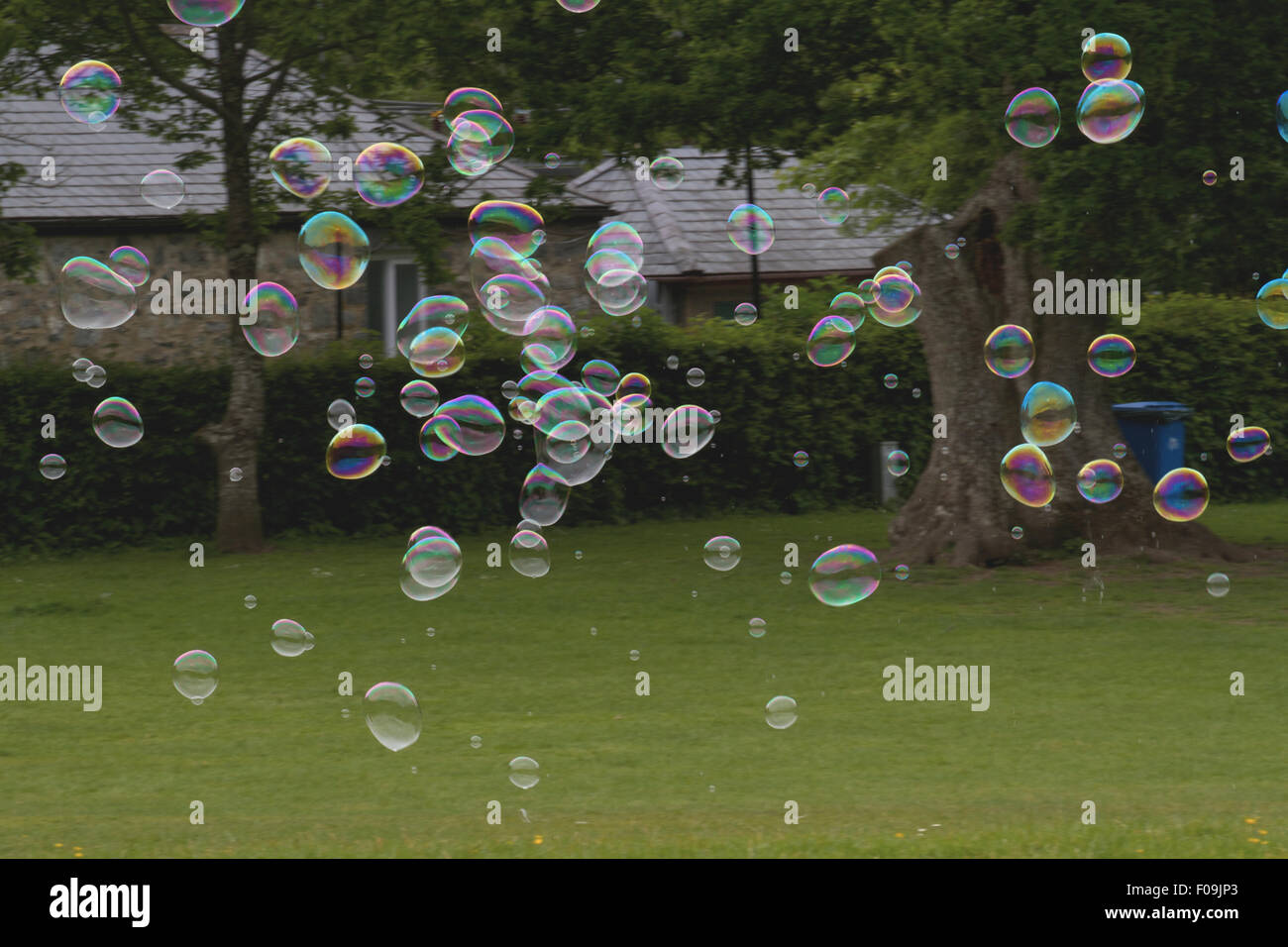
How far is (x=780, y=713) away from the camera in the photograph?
8.70 metres

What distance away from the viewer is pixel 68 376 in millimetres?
17984

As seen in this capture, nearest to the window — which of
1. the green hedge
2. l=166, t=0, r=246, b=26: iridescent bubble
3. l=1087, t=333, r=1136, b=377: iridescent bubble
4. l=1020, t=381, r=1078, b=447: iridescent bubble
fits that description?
the green hedge

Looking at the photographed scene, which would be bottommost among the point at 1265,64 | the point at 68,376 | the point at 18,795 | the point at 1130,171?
the point at 18,795

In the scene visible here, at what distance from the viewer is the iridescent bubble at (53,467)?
663 inches

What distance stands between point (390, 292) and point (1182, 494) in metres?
12.7

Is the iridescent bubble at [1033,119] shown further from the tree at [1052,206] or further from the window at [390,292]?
the window at [390,292]

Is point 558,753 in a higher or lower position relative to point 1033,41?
lower

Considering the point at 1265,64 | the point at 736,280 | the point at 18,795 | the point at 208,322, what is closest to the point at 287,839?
the point at 18,795

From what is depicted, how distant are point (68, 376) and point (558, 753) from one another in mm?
11636

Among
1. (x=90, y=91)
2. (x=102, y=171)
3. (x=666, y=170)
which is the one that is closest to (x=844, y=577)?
(x=666, y=170)

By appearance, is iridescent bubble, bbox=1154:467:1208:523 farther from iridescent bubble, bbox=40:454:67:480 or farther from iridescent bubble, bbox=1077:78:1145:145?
iridescent bubble, bbox=40:454:67:480

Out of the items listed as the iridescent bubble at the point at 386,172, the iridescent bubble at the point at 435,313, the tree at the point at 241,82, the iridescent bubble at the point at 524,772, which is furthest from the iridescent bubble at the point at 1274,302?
the iridescent bubble at the point at 524,772

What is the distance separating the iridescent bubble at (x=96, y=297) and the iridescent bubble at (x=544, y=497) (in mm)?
3428

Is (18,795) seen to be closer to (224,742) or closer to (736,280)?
(224,742)
